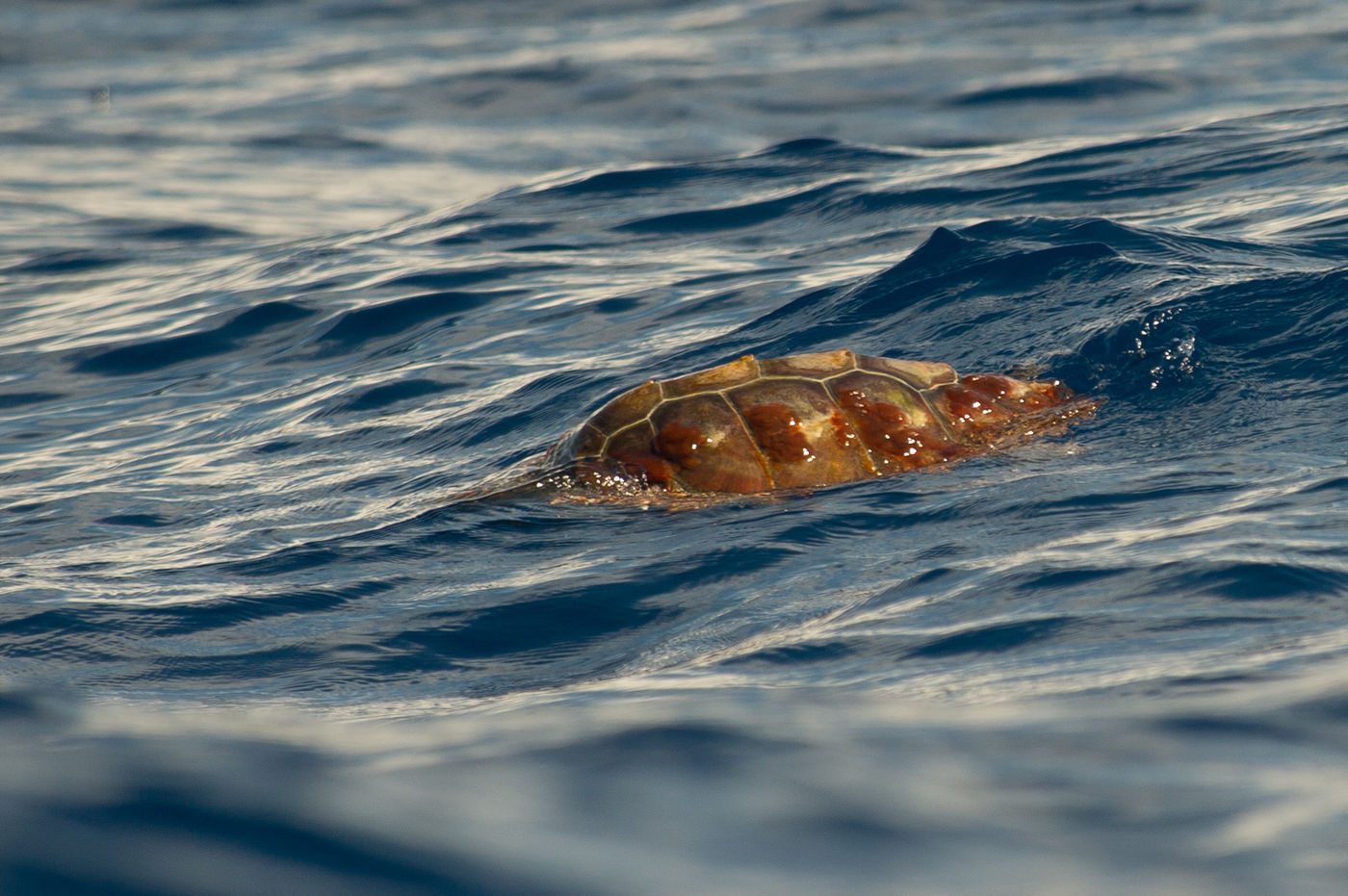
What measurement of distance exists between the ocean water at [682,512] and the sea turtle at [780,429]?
0.22m

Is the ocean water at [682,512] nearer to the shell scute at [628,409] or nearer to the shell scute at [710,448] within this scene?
the shell scute at [710,448]

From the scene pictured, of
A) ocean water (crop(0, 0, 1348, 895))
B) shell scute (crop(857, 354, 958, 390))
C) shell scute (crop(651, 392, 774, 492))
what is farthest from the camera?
shell scute (crop(857, 354, 958, 390))

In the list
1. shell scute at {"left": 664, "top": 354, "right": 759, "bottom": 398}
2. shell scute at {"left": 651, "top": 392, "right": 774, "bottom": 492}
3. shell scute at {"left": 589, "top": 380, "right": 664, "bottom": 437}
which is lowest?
shell scute at {"left": 651, "top": 392, "right": 774, "bottom": 492}

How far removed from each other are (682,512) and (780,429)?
0.65 meters

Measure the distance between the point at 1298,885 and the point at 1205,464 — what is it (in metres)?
3.97

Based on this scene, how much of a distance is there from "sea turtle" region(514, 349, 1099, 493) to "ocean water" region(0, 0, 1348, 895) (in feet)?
0.73

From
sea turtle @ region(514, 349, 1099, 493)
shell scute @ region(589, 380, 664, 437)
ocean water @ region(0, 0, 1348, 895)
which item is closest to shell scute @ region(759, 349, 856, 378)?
sea turtle @ region(514, 349, 1099, 493)

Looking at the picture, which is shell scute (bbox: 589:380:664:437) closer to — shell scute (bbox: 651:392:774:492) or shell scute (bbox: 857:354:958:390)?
shell scute (bbox: 651:392:774:492)

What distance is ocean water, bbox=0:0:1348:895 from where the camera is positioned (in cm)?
309

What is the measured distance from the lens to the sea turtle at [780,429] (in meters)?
6.85

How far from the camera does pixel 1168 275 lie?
29.8ft

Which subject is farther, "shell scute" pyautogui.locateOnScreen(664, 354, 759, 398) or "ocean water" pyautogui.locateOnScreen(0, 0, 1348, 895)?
"shell scute" pyautogui.locateOnScreen(664, 354, 759, 398)

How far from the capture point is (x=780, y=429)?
22.6 ft

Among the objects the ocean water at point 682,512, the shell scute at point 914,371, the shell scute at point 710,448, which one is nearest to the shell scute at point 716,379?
the shell scute at point 710,448
